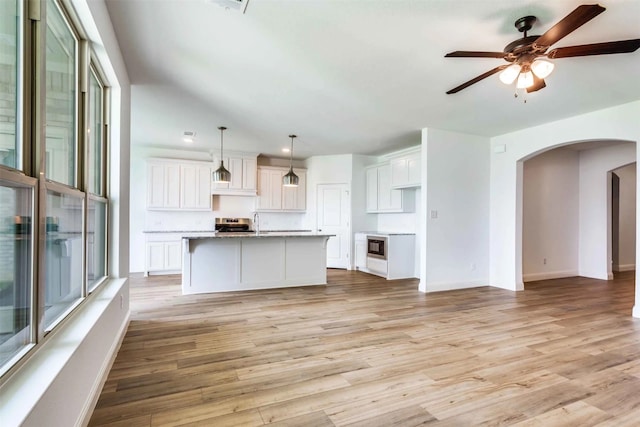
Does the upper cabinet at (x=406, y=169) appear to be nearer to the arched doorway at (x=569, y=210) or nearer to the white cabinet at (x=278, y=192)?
the arched doorway at (x=569, y=210)

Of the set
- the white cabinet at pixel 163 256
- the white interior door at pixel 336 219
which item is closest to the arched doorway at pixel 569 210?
the white interior door at pixel 336 219

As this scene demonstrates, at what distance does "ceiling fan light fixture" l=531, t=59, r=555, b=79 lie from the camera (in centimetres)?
235

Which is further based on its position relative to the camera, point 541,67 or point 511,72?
point 511,72

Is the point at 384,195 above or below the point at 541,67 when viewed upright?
below

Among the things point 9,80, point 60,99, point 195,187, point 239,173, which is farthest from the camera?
point 239,173

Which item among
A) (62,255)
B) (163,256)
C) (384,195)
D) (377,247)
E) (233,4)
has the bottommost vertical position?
(163,256)

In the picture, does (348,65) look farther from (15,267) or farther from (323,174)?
(323,174)

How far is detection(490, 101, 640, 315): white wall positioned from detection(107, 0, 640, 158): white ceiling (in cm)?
25

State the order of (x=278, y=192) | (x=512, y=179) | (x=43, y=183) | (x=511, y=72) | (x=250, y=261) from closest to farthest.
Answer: (x=43, y=183), (x=511, y=72), (x=250, y=261), (x=512, y=179), (x=278, y=192)

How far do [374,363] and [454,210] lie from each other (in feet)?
11.6

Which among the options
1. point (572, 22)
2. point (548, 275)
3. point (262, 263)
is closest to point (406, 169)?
point (262, 263)

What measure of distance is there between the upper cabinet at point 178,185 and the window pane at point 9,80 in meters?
5.64

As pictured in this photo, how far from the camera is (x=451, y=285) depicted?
5270 mm

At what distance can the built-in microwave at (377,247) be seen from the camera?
6262 mm
